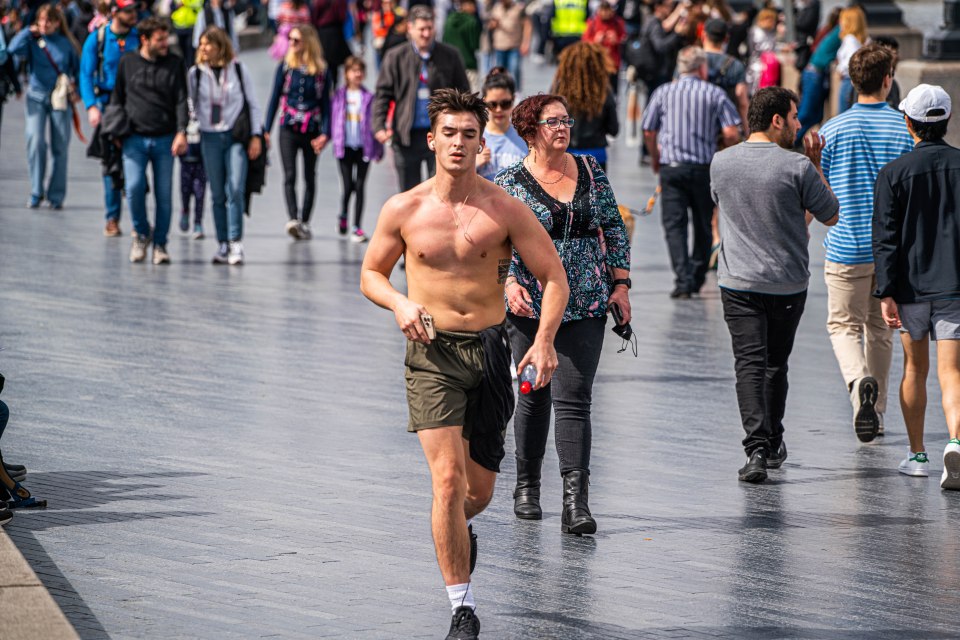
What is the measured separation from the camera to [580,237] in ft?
22.8

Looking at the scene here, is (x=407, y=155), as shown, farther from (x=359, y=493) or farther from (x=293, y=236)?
(x=359, y=493)

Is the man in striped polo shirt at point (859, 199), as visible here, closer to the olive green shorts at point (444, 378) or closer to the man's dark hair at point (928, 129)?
the man's dark hair at point (928, 129)

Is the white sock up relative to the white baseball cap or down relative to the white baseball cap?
down

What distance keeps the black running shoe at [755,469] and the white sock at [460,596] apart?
2.60 metres

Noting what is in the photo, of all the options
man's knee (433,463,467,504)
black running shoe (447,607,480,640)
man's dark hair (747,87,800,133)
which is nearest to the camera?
black running shoe (447,607,480,640)

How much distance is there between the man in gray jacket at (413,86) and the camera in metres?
13.4

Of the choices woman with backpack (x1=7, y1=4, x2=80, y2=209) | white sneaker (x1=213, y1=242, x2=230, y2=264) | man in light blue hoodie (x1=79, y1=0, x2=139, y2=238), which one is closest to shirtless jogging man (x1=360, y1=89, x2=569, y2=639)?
white sneaker (x1=213, y1=242, x2=230, y2=264)

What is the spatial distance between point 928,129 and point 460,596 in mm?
3532

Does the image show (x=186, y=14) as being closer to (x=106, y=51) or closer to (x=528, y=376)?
(x=106, y=51)

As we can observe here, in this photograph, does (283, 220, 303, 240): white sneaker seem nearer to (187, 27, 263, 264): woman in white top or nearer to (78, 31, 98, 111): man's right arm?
(187, 27, 263, 264): woman in white top

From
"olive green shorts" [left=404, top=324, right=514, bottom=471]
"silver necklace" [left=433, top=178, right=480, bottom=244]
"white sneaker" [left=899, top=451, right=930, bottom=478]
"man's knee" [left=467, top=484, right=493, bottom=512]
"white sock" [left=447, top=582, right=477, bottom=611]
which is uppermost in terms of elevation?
"silver necklace" [left=433, top=178, right=480, bottom=244]

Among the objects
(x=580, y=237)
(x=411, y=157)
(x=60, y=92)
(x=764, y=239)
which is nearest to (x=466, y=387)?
(x=580, y=237)

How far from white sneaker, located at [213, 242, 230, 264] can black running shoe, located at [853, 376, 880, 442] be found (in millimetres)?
6956

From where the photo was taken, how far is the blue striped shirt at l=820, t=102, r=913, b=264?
8555mm
